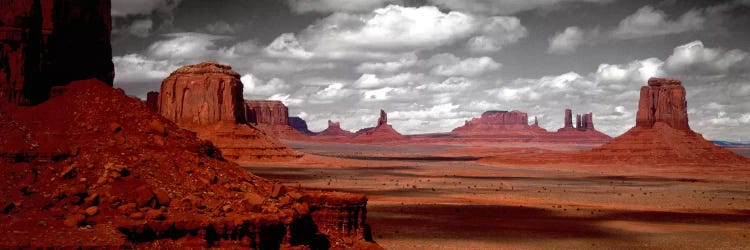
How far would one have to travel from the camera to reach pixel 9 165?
561 inches

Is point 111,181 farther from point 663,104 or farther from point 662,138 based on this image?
point 663,104

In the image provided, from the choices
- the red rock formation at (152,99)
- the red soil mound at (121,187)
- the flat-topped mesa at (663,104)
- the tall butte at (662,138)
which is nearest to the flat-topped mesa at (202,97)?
the red rock formation at (152,99)

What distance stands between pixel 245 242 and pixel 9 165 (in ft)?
17.7

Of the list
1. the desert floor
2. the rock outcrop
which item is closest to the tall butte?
the desert floor

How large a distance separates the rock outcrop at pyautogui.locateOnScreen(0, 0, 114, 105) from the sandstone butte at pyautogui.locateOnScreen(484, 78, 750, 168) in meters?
96.6

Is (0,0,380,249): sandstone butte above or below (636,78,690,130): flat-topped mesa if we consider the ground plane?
below

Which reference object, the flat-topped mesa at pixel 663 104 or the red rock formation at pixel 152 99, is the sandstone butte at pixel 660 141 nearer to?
the flat-topped mesa at pixel 663 104

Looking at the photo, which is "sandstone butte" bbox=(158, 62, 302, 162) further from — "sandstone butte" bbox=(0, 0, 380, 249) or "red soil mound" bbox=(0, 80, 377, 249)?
"red soil mound" bbox=(0, 80, 377, 249)

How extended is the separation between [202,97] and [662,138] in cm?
7514

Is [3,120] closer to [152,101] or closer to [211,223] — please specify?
[211,223]

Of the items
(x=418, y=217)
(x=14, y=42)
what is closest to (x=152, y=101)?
(x=418, y=217)

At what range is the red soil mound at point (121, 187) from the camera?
1297cm

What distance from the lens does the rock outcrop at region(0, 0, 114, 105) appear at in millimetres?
16484

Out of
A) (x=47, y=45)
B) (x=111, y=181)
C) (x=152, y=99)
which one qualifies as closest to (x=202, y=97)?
(x=152, y=99)
